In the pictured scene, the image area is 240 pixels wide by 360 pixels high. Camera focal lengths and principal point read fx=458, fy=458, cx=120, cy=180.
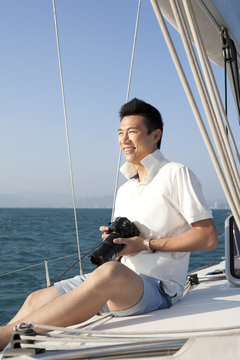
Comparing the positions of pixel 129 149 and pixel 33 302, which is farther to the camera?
A: pixel 129 149

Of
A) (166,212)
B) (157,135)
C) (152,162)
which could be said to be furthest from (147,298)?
(157,135)

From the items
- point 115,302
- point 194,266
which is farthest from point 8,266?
point 115,302

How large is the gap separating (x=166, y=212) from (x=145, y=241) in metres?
0.13

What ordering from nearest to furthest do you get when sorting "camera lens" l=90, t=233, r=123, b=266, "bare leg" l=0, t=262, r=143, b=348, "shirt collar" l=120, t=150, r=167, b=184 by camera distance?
"bare leg" l=0, t=262, r=143, b=348 < "camera lens" l=90, t=233, r=123, b=266 < "shirt collar" l=120, t=150, r=167, b=184

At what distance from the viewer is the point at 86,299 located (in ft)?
4.25

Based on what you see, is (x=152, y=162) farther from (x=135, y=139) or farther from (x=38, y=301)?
(x=38, y=301)

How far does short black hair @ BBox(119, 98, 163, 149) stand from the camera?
5.54 feet

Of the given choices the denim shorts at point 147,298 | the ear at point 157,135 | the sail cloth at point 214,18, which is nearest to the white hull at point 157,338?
the denim shorts at point 147,298

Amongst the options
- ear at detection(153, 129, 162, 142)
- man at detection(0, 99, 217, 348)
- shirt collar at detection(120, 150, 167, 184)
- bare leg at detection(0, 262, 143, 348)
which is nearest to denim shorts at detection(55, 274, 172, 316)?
man at detection(0, 99, 217, 348)

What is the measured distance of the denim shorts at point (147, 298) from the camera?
4.67ft

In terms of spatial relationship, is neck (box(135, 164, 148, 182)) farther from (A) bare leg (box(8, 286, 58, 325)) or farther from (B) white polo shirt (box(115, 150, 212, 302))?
(A) bare leg (box(8, 286, 58, 325))

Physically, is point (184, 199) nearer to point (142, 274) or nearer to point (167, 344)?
point (142, 274)

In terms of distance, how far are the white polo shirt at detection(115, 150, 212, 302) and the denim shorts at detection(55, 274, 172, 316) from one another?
32 millimetres

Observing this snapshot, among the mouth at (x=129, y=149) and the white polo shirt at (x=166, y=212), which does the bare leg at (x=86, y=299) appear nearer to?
the white polo shirt at (x=166, y=212)
